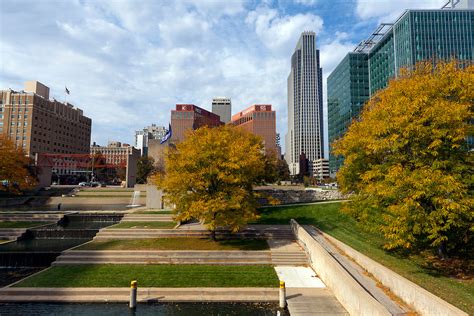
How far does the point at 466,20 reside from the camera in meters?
96.2

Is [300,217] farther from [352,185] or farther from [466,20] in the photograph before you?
[466,20]

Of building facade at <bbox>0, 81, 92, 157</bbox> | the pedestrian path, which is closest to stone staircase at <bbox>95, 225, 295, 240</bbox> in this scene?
the pedestrian path

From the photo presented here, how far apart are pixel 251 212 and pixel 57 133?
136982mm

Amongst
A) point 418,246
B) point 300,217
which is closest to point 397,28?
point 300,217

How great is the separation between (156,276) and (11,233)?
20.6 metres

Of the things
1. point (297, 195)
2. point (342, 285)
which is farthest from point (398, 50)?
point (342, 285)

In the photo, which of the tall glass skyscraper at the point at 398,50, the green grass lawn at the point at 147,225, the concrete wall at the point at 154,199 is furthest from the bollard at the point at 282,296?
the tall glass skyscraper at the point at 398,50

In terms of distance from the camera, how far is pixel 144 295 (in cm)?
1388

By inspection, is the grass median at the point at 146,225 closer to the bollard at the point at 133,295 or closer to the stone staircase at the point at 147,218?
the stone staircase at the point at 147,218

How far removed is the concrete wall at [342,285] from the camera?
992 cm

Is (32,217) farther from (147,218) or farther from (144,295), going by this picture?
(144,295)

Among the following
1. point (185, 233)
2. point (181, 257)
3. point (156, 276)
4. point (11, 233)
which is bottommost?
point (156, 276)

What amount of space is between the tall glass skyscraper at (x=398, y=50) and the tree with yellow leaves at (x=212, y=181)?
63.3 metres

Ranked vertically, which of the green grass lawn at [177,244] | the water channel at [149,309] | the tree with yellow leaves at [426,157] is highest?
the tree with yellow leaves at [426,157]
